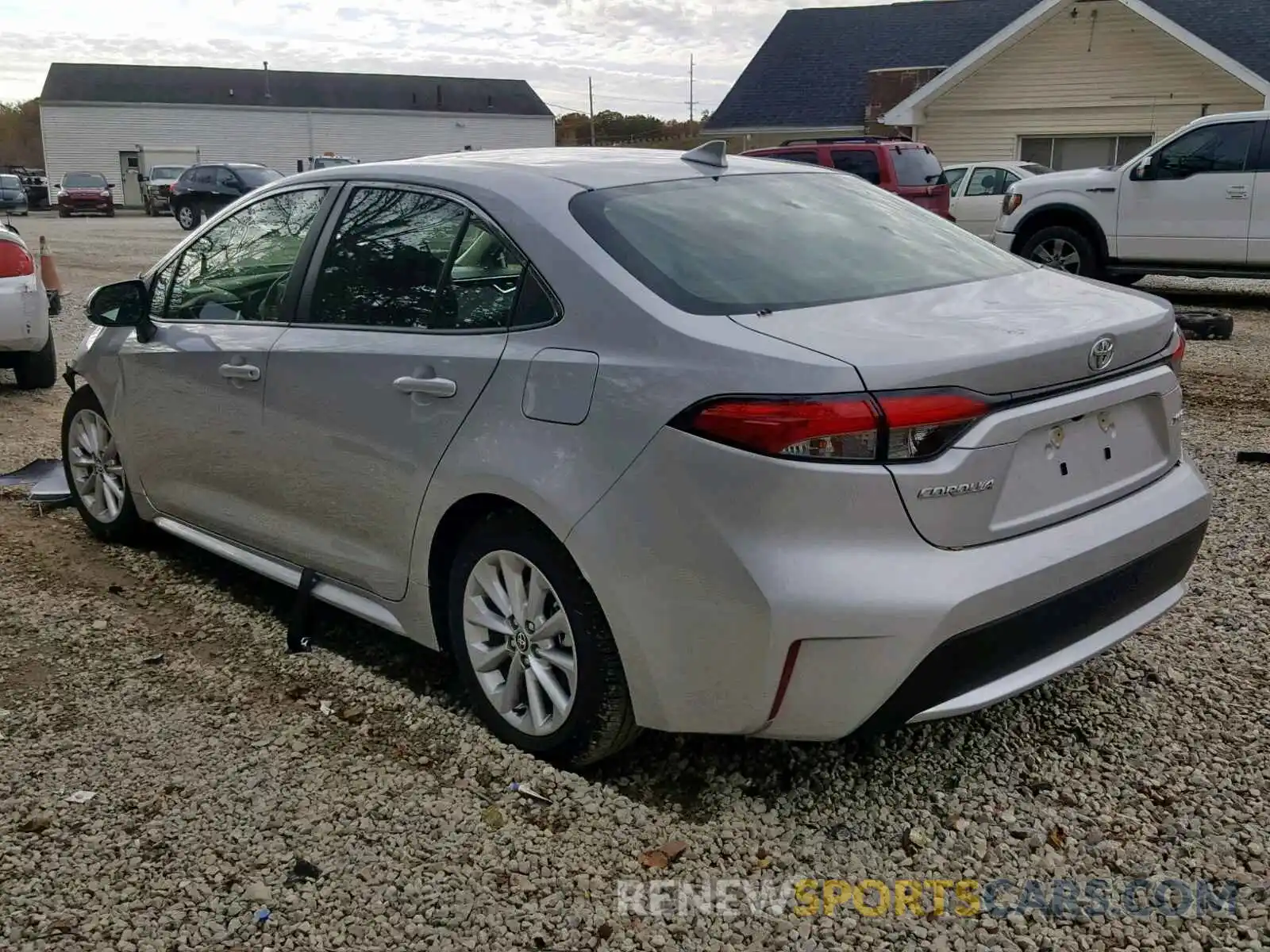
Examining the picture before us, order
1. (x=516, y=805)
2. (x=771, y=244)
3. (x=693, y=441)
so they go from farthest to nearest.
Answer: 1. (x=771, y=244)
2. (x=516, y=805)
3. (x=693, y=441)

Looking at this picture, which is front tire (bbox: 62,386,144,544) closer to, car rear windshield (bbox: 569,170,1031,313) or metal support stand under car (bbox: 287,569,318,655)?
metal support stand under car (bbox: 287,569,318,655)

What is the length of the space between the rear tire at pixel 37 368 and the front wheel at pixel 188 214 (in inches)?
876

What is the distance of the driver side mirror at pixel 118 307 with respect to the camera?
464cm

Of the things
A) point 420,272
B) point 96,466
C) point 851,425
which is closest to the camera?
point 851,425

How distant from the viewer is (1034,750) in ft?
11.0

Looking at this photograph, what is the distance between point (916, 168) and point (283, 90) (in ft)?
176

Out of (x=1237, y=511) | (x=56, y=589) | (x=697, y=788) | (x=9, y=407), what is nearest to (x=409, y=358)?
(x=697, y=788)

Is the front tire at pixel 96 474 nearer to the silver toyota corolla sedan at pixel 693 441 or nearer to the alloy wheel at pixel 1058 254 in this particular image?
the silver toyota corolla sedan at pixel 693 441

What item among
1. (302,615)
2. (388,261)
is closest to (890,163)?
(388,261)

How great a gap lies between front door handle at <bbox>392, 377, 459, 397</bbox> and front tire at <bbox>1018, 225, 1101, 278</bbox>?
1065cm

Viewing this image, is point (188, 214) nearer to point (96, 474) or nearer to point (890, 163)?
point (890, 163)

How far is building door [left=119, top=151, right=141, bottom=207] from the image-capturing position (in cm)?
5803

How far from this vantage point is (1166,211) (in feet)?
40.3

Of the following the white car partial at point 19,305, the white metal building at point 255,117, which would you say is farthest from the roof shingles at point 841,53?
the white metal building at point 255,117
